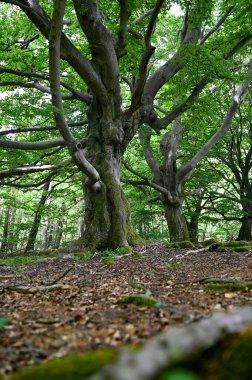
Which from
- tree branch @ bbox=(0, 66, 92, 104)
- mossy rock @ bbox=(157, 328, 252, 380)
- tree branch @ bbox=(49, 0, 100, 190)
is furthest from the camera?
tree branch @ bbox=(0, 66, 92, 104)

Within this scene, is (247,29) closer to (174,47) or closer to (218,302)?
(174,47)

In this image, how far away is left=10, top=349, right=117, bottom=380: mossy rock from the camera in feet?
4.97

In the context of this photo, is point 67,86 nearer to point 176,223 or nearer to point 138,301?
point 176,223

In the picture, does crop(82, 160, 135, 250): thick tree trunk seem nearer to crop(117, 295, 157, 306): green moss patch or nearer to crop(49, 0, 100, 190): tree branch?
crop(49, 0, 100, 190): tree branch

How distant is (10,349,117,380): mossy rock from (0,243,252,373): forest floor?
1.36ft

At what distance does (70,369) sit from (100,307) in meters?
2.23

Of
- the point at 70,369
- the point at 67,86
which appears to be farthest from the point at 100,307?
the point at 67,86

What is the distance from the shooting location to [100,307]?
147 inches

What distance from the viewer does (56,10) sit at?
597cm

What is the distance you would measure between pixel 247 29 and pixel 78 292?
906cm

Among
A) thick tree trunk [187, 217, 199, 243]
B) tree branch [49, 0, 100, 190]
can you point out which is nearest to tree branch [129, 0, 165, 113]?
tree branch [49, 0, 100, 190]

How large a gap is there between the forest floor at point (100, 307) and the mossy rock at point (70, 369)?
0.41 m

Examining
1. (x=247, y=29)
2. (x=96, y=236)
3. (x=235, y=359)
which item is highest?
(x=247, y=29)

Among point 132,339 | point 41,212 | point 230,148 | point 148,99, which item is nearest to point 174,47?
point 148,99
